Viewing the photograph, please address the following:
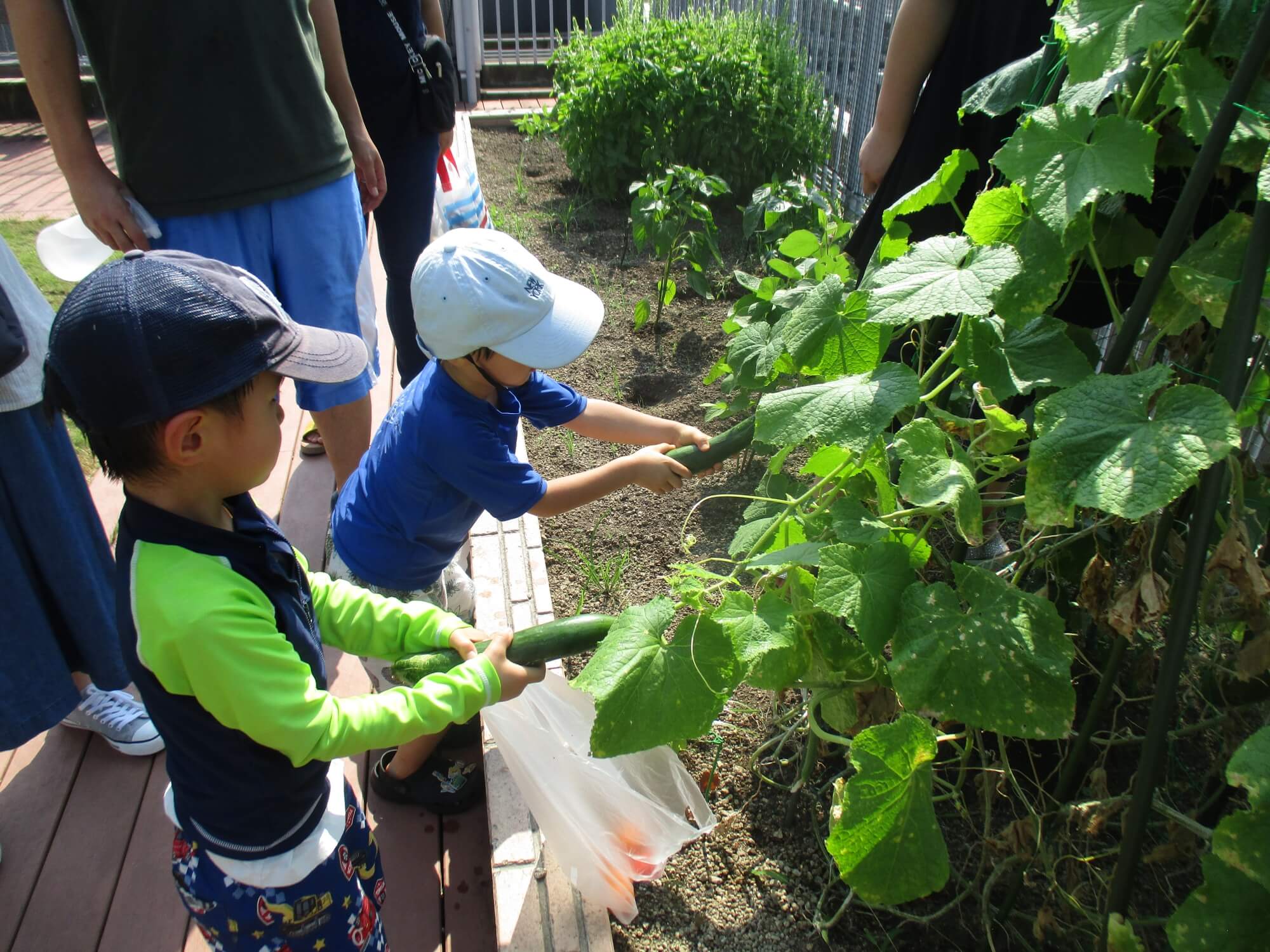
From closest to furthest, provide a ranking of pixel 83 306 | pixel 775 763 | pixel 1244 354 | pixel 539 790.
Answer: pixel 1244 354, pixel 83 306, pixel 539 790, pixel 775 763

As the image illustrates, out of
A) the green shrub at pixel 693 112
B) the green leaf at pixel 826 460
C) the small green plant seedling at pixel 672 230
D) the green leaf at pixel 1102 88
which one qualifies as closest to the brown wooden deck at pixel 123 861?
the green leaf at pixel 826 460

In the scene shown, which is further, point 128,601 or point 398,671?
point 398,671

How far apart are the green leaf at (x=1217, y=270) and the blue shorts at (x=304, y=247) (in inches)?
70.2

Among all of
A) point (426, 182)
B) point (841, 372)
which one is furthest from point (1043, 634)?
point (426, 182)

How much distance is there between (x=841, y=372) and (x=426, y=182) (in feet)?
6.76

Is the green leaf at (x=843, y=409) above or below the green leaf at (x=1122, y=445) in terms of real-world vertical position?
below

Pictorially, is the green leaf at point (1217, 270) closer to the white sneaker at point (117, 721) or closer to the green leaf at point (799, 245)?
the green leaf at point (799, 245)

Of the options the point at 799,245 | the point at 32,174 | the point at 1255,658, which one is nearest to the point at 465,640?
the point at 1255,658

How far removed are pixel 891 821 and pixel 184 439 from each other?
1012 mm

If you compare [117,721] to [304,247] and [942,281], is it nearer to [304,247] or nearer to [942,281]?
[304,247]

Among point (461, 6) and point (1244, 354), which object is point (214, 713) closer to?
point (1244, 354)

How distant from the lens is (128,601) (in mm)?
1211

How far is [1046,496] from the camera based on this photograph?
1.02 meters

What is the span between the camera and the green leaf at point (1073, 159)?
3.51 feet
